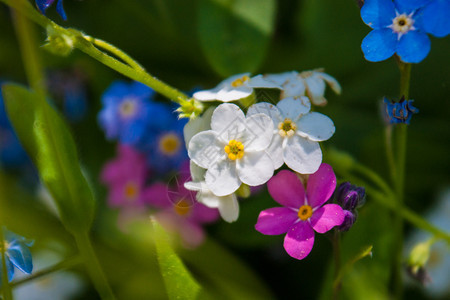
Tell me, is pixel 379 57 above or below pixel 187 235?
above

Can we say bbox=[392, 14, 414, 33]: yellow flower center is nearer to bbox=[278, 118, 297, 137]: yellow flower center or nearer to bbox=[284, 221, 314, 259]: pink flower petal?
bbox=[278, 118, 297, 137]: yellow flower center

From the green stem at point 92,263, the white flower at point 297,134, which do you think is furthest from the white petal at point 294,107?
the green stem at point 92,263

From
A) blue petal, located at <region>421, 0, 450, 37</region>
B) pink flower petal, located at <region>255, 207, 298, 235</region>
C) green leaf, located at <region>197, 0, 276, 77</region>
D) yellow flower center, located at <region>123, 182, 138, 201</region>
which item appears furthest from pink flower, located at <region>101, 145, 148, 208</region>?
blue petal, located at <region>421, 0, 450, 37</region>

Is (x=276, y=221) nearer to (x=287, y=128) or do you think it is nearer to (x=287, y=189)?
(x=287, y=189)

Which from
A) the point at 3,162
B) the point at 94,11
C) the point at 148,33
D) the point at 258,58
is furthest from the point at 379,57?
the point at 3,162

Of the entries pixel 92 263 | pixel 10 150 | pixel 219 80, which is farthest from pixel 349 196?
pixel 10 150

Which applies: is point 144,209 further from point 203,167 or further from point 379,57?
point 379,57
